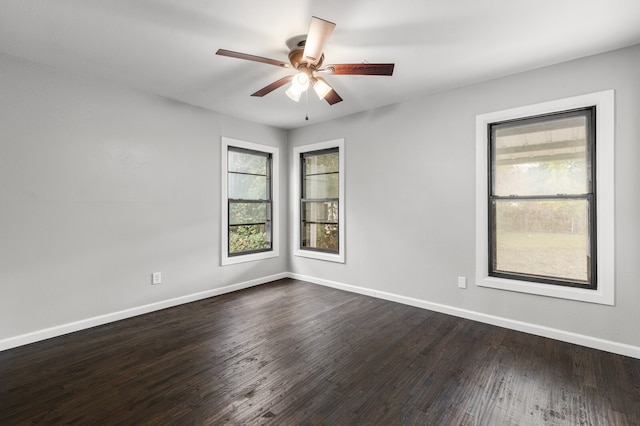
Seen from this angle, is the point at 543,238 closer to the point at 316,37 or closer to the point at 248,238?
the point at 316,37

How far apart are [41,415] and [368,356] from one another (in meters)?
2.24

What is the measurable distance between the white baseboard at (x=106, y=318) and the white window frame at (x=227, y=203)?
40 cm

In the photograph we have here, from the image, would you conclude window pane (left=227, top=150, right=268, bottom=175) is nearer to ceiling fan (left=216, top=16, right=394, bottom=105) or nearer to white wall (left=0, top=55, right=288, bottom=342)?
white wall (left=0, top=55, right=288, bottom=342)

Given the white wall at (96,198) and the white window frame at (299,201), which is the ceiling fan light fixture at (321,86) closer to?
the white window frame at (299,201)

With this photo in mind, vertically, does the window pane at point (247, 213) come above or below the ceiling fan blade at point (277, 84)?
below

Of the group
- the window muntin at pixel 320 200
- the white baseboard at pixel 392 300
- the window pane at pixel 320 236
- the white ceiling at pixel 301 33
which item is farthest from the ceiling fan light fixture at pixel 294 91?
the white baseboard at pixel 392 300

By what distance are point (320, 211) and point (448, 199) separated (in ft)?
7.00

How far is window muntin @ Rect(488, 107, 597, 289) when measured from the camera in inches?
111

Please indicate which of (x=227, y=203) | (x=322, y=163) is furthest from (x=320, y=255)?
(x=227, y=203)

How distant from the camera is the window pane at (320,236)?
4.86m

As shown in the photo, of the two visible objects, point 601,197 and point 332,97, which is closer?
point 601,197

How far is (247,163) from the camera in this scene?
190 inches

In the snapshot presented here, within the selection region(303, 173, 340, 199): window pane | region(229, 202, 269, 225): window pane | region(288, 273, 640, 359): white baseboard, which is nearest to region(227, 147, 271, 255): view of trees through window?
region(229, 202, 269, 225): window pane

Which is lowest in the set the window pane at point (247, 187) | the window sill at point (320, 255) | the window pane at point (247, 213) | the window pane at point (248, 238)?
the window sill at point (320, 255)
